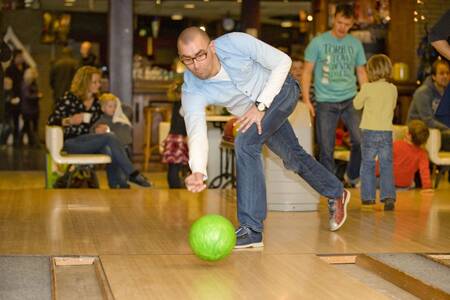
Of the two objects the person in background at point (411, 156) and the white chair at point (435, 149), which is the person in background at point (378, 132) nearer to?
the person in background at point (411, 156)

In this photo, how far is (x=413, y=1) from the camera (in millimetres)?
12094

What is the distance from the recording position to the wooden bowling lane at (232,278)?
12.7 feet

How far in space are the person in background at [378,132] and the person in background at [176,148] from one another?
2.44m

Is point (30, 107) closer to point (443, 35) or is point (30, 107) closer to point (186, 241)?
point (186, 241)

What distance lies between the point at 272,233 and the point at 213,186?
12.6 feet

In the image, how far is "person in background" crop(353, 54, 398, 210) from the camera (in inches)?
269

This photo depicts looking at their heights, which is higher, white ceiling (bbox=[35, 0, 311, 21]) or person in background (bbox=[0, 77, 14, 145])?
white ceiling (bbox=[35, 0, 311, 21])

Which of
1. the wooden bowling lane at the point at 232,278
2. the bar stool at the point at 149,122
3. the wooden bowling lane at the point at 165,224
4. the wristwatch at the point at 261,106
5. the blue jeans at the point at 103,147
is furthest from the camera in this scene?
the bar stool at the point at 149,122

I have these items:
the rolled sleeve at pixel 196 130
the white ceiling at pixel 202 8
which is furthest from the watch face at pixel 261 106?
the white ceiling at pixel 202 8

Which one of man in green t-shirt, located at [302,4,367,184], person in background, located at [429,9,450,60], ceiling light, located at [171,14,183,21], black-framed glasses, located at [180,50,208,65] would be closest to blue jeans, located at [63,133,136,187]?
man in green t-shirt, located at [302,4,367,184]

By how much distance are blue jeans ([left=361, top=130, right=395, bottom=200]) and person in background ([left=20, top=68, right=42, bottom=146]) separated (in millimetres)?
10972

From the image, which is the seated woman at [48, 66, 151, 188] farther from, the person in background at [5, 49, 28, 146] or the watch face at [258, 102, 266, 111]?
the person in background at [5, 49, 28, 146]

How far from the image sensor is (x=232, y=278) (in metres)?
4.20

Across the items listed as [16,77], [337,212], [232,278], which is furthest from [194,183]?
[16,77]
